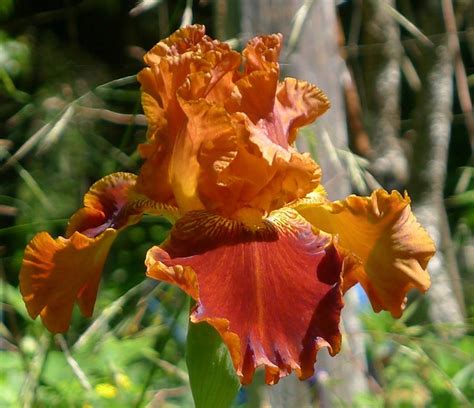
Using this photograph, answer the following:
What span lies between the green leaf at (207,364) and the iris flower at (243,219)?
1.8 inches

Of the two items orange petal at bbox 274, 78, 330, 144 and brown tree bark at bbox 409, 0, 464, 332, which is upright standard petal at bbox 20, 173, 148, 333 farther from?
brown tree bark at bbox 409, 0, 464, 332

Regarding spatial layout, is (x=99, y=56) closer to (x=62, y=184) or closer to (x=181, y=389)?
(x=62, y=184)

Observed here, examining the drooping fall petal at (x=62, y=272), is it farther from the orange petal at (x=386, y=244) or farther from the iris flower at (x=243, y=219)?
the orange petal at (x=386, y=244)

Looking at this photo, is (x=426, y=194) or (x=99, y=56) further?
(x=99, y=56)

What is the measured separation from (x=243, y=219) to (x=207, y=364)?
0.14 meters

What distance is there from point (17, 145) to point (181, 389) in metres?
1.63

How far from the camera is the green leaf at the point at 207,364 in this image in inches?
29.0

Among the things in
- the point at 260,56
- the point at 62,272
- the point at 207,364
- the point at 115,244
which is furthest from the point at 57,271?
the point at 115,244

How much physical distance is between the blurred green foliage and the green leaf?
258 mm

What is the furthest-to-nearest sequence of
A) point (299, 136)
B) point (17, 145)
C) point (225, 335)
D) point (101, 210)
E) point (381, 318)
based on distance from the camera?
1. point (17, 145)
2. point (381, 318)
3. point (299, 136)
4. point (101, 210)
5. point (225, 335)

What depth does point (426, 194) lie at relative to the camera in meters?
2.48

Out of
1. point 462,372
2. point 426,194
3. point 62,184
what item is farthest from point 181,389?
point 62,184

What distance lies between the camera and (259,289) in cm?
72

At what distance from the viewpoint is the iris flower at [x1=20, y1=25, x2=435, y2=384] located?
723 millimetres
